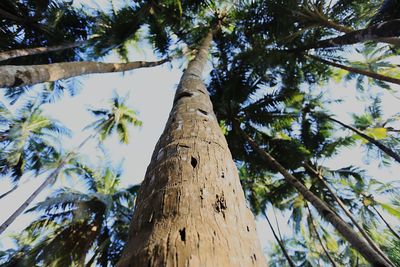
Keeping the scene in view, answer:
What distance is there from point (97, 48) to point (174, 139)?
28.5 ft

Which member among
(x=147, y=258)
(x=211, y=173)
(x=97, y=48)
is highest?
(x=97, y=48)

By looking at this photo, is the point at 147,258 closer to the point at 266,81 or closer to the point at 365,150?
the point at 266,81

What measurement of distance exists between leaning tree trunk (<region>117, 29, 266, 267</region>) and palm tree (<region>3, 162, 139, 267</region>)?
8350 mm

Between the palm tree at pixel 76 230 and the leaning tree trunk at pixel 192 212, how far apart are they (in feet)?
27.4

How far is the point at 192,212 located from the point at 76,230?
9640 millimetres

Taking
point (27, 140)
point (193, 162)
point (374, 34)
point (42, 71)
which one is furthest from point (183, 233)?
point (27, 140)

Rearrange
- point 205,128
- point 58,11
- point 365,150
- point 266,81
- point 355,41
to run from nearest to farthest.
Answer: point 205,128, point 355,41, point 58,11, point 266,81, point 365,150

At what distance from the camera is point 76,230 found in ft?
31.2

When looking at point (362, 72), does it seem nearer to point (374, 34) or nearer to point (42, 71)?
point (374, 34)

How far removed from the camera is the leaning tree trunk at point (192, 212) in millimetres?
963

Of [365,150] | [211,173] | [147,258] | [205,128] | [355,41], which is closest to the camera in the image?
[147,258]

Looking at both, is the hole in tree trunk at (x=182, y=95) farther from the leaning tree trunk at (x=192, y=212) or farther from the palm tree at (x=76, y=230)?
the palm tree at (x=76, y=230)

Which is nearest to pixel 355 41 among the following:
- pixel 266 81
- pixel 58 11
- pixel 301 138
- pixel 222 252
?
pixel 266 81

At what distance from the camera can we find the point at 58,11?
8.18m
